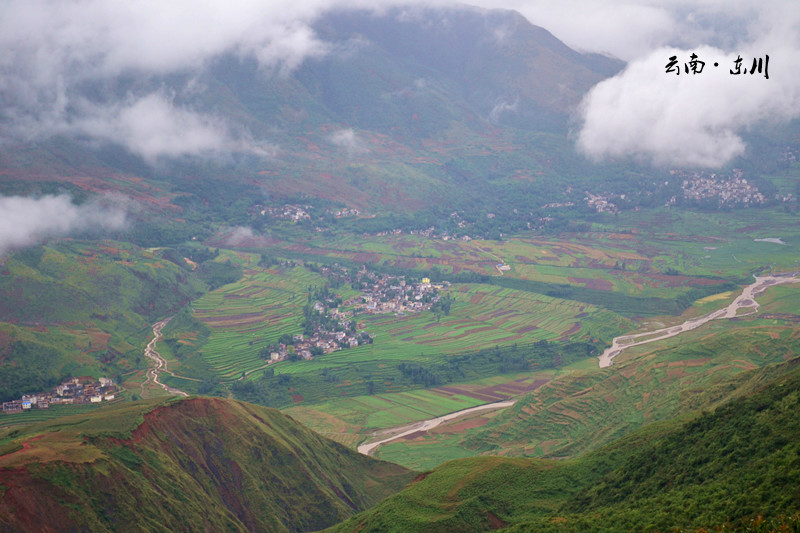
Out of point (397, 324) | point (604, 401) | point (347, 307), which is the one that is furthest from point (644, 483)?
point (347, 307)

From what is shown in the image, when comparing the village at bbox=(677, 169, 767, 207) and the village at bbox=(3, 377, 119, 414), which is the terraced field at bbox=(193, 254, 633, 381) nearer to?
the village at bbox=(3, 377, 119, 414)

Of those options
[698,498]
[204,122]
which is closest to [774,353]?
[698,498]

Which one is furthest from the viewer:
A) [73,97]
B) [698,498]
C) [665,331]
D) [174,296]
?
[73,97]

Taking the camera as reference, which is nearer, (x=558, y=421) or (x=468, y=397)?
(x=558, y=421)

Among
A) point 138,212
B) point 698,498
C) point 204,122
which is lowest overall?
point 698,498

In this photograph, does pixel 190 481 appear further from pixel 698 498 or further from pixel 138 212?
pixel 138 212

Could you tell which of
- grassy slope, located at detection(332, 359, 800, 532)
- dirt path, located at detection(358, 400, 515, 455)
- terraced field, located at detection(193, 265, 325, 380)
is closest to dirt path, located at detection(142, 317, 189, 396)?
terraced field, located at detection(193, 265, 325, 380)
